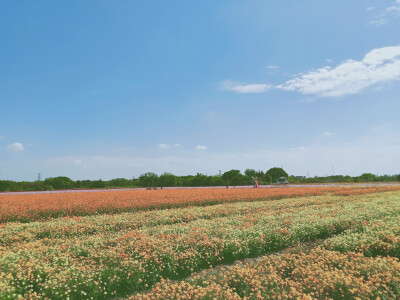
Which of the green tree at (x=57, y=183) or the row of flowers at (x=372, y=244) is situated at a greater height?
the green tree at (x=57, y=183)

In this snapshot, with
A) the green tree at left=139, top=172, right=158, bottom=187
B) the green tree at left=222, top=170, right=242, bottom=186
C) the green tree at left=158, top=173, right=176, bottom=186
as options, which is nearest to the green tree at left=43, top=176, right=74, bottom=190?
the green tree at left=139, top=172, right=158, bottom=187

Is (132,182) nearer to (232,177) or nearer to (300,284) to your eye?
(232,177)

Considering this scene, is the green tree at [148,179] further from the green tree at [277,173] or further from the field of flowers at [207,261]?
the green tree at [277,173]

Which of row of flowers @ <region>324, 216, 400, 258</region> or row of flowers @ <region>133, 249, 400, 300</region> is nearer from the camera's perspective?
row of flowers @ <region>133, 249, 400, 300</region>

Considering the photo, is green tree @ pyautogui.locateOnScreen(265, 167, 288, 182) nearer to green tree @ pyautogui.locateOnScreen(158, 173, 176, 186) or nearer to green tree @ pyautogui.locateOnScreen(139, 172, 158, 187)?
green tree @ pyautogui.locateOnScreen(158, 173, 176, 186)

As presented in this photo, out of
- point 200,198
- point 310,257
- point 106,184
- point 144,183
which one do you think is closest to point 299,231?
point 310,257

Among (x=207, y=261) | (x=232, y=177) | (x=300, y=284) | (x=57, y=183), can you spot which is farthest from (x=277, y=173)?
(x=300, y=284)

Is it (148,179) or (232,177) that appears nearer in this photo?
(148,179)

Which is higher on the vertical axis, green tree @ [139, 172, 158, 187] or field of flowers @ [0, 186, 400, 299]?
green tree @ [139, 172, 158, 187]

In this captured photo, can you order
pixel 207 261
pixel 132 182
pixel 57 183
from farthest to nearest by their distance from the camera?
pixel 132 182, pixel 57 183, pixel 207 261

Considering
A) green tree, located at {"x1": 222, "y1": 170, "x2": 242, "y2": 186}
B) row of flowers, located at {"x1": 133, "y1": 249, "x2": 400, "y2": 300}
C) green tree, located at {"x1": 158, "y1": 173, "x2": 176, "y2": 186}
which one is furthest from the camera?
green tree, located at {"x1": 222, "y1": 170, "x2": 242, "y2": 186}

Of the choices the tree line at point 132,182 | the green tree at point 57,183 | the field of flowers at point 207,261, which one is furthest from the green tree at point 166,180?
the field of flowers at point 207,261

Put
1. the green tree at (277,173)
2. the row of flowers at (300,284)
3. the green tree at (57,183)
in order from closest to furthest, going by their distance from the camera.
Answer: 1. the row of flowers at (300,284)
2. the green tree at (57,183)
3. the green tree at (277,173)

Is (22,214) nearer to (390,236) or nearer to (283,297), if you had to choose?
(283,297)
